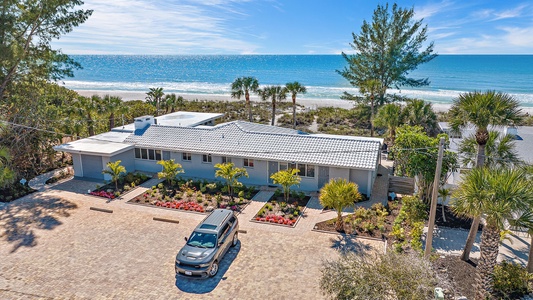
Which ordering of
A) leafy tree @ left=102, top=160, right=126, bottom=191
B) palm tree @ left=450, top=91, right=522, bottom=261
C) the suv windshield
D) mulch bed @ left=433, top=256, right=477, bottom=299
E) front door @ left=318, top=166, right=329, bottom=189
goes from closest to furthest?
mulch bed @ left=433, top=256, right=477, bottom=299 → palm tree @ left=450, top=91, right=522, bottom=261 → the suv windshield → front door @ left=318, top=166, right=329, bottom=189 → leafy tree @ left=102, top=160, right=126, bottom=191

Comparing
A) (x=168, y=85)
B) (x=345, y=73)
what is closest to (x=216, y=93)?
(x=168, y=85)

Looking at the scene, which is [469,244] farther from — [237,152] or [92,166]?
[92,166]

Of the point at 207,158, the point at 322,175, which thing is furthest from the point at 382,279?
the point at 207,158

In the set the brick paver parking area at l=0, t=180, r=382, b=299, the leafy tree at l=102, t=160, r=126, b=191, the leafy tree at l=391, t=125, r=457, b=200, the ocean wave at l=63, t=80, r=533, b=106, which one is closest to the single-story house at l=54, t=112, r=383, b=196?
the leafy tree at l=102, t=160, r=126, b=191

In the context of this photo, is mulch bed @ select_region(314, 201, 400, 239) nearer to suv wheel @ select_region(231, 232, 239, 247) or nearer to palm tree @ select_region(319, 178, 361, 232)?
palm tree @ select_region(319, 178, 361, 232)

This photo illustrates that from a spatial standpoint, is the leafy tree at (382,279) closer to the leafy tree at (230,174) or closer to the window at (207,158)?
the leafy tree at (230,174)

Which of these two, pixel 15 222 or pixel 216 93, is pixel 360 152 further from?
pixel 216 93
